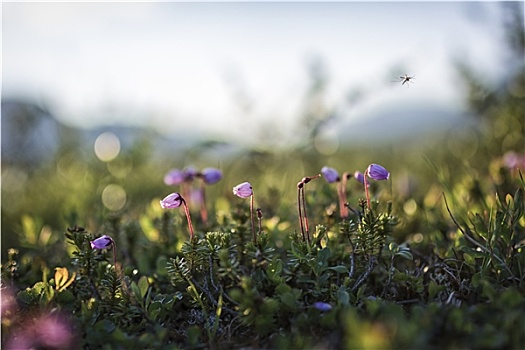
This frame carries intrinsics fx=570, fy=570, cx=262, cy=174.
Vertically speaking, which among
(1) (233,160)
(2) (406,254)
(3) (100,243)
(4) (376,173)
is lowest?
(1) (233,160)

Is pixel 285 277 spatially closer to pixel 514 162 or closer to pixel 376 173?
pixel 376 173

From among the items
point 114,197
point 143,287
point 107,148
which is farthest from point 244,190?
point 107,148

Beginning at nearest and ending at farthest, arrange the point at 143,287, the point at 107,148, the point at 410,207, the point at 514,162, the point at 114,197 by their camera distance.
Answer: the point at 143,287 < the point at 410,207 < the point at 514,162 < the point at 114,197 < the point at 107,148

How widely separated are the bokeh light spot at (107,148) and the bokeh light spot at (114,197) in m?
0.37

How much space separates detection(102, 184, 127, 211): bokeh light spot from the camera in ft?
12.4

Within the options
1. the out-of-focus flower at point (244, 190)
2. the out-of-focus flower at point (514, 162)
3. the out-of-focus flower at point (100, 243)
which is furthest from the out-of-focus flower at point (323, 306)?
the out-of-focus flower at point (514, 162)

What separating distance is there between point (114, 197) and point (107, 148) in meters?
0.64

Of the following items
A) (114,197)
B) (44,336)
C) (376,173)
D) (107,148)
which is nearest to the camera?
(44,336)

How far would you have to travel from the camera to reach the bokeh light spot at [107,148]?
4.27m

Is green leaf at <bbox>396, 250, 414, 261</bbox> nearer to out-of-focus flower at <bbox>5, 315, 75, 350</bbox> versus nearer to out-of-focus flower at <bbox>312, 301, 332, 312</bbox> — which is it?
out-of-focus flower at <bbox>312, 301, 332, 312</bbox>

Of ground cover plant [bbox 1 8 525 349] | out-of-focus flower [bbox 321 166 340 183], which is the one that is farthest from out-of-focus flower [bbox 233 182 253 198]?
out-of-focus flower [bbox 321 166 340 183]

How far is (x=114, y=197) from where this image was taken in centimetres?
388

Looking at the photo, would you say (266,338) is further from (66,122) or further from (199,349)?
(66,122)

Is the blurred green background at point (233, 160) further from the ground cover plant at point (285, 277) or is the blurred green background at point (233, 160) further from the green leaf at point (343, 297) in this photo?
the green leaf at point (343, 297)
